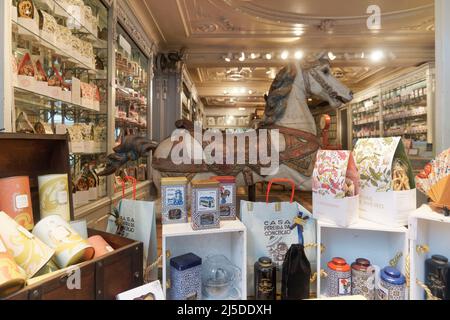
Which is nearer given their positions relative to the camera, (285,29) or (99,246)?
(99,246)

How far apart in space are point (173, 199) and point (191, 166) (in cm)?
84

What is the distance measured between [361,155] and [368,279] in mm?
552

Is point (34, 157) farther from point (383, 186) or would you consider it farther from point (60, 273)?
point (383, 186)

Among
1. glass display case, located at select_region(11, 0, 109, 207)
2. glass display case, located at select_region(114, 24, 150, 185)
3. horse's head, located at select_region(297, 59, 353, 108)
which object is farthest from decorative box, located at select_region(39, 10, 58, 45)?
horse's head, located at select_region(297, 59, 353, 108)

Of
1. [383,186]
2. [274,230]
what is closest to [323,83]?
[383,186]

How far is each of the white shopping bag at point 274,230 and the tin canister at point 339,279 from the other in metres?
0.12

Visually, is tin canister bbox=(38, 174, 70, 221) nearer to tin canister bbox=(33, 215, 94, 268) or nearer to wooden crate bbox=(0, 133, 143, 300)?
wooden crate bbox=(0, 133, 143, 300)

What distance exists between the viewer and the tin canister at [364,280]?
46.0 inches

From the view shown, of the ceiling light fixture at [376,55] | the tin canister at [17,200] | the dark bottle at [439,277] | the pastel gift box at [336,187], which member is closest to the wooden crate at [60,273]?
the tin canister at [17,200]

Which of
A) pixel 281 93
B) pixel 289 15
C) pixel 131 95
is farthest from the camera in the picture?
pixel 289 15

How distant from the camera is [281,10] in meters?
3.12

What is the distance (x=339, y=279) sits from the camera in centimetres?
118

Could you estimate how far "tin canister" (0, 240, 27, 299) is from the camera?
0.65 metres
